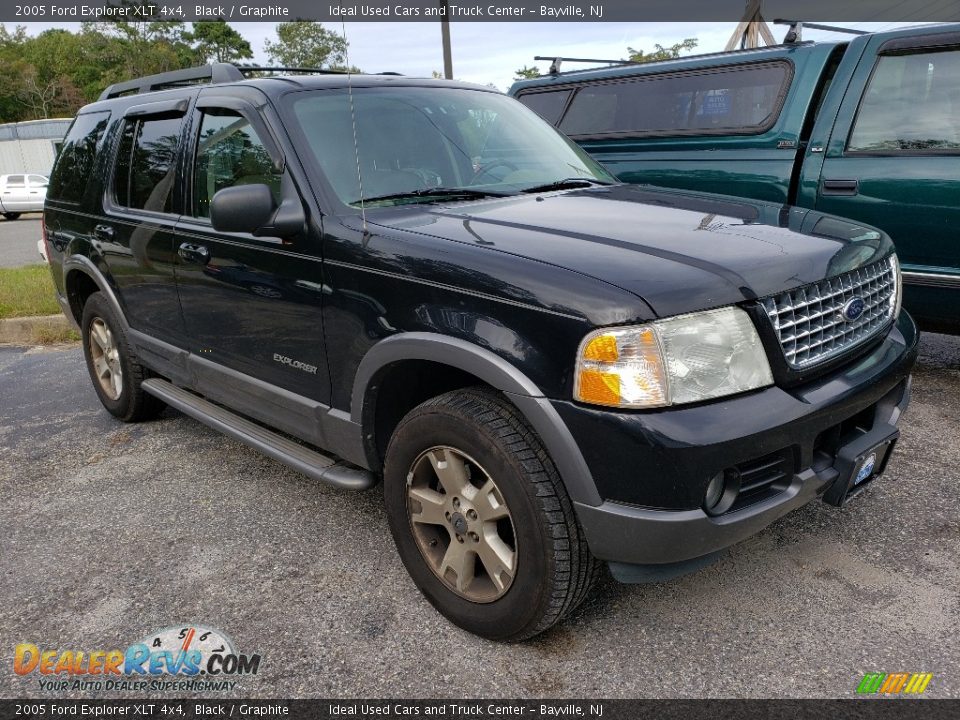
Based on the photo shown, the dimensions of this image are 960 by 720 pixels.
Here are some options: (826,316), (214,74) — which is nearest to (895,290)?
(826,316)

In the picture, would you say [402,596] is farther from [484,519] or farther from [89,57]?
[89,57]

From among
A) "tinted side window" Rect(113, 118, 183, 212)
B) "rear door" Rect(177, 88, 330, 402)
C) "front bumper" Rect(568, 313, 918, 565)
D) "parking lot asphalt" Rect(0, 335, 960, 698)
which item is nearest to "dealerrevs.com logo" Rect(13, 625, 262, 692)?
"parking lot asphalt" Rect(0, 335, 960, 698)

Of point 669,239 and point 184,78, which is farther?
point 184,78

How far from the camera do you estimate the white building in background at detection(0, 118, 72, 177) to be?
36438 mm

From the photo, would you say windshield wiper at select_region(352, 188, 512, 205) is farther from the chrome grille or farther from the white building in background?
the white building in background

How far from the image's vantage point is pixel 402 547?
8.47 ft

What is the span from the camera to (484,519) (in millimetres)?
2258

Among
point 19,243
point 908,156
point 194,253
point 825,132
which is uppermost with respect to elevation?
point 825,132

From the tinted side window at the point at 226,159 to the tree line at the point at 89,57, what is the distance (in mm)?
39990

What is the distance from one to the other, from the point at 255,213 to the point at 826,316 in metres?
1.91

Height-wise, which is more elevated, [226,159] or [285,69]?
[285,69]

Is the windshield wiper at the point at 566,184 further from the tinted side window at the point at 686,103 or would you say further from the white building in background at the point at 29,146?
the white building in background at the point at 29,146

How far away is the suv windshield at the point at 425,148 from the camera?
9.36 feet

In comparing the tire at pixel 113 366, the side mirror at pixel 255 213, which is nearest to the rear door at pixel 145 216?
the tire at pixel 113 366
